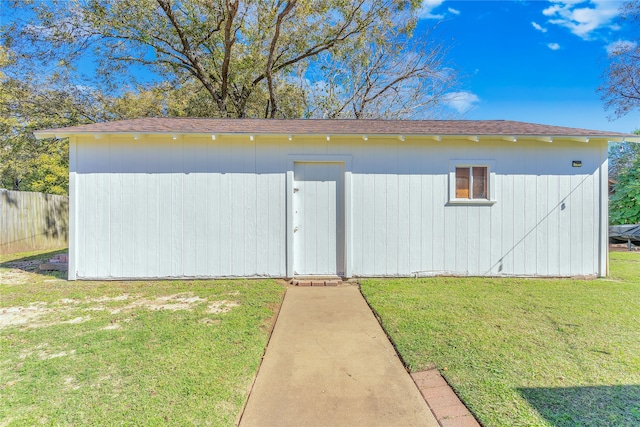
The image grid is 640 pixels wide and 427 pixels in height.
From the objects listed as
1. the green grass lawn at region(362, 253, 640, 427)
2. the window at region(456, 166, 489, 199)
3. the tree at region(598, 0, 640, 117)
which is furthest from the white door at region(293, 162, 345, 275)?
the tree at region(598, 0, 640, 117)

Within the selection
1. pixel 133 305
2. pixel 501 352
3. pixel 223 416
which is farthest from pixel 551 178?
pixel 133 305

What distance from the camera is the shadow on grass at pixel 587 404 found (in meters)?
1.78

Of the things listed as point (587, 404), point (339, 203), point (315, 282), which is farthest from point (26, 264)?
point (587, 404)

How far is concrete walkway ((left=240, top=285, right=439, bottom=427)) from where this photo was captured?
188 centimetres

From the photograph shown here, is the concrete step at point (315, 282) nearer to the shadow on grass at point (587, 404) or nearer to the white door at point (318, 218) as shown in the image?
the white door at point (318, 218)

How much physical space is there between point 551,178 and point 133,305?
24.9 feet

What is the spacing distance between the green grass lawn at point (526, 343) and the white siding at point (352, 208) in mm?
669

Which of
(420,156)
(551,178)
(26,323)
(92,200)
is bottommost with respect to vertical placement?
(26,323)

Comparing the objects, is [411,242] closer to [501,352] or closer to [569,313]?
[569,313]

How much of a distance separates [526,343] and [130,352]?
3904 mm

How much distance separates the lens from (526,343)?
2.79 metres

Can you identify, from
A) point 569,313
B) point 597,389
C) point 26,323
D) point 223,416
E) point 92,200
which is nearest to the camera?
point 223,416

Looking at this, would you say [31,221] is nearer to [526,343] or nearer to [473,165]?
[473,165]

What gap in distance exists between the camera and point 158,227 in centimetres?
517
